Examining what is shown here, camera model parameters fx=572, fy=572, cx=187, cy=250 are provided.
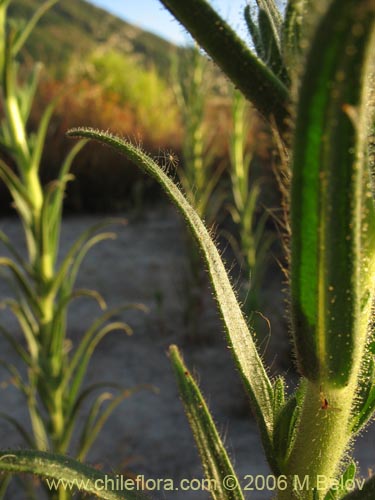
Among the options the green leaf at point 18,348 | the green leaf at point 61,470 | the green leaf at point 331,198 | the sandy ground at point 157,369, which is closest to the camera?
the green leaf at point 331,198

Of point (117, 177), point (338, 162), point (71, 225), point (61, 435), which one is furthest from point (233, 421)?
point (117, 177)

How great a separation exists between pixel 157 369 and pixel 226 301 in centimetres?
271

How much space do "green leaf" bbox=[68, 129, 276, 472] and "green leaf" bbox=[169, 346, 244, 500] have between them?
0.23 ft

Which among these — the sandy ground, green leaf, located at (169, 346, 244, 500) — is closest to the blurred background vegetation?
the sandy ground

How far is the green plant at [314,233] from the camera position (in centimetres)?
21

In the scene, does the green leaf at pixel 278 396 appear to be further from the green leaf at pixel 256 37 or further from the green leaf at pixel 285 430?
the green leaf at pixel 256 37

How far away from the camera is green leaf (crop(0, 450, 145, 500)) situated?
12.1 inches

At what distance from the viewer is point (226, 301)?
352 mm

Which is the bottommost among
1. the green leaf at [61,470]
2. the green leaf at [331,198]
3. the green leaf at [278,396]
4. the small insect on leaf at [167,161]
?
the green leaf at [278,396]

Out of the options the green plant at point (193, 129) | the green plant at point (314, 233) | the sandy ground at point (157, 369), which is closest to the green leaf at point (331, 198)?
the green plant at point (314, 233)

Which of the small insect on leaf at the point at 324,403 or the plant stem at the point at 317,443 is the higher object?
the small insect on leaf at the point at 324,403

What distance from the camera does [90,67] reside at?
322 inches

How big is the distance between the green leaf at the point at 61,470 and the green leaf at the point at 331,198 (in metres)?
0.14

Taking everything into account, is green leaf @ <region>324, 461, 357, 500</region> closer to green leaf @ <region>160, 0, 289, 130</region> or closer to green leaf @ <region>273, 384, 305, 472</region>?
green leaf @ <region>273, 384, 305, 472</region>
